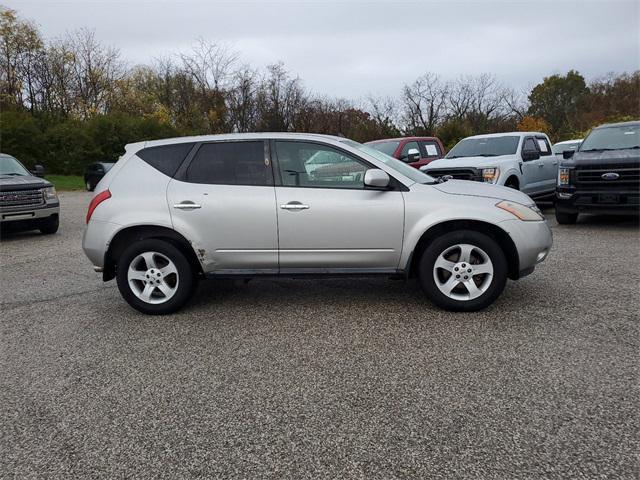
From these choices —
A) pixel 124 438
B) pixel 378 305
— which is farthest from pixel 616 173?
pixel 124 438

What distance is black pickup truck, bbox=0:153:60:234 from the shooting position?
9.30 metres

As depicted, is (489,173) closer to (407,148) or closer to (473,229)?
(407,148)

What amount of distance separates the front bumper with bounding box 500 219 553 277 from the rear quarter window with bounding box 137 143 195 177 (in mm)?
3104

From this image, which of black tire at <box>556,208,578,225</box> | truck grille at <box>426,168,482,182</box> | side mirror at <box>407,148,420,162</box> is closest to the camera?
black tire at <box>556,208,578,225</box>

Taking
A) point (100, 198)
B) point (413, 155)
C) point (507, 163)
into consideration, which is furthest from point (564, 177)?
point (100, 198)

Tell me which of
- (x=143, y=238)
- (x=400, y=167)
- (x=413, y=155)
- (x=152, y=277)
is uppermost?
(x=413, y=155)

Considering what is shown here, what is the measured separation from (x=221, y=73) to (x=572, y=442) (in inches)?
1702

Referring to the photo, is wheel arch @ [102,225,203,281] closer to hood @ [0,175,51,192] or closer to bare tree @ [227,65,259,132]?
hood @ [0,175,51,192]

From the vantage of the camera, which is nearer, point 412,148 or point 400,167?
point 400,167

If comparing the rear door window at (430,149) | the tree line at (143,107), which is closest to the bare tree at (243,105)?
the tree line at (143,107)

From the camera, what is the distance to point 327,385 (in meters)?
3.20

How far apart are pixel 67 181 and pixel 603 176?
2832 centimetres

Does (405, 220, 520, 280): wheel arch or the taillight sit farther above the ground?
the taillight

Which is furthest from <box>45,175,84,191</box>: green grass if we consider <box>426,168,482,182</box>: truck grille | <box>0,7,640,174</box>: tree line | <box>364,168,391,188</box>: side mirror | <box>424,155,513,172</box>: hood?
<box>364,168,391,188</box>: side mirror
